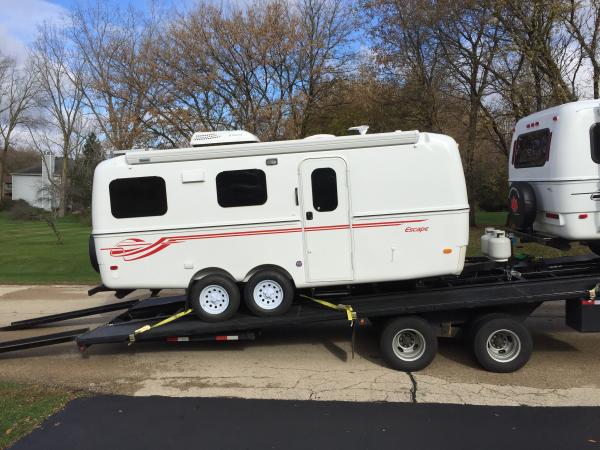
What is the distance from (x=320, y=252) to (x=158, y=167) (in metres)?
2.28

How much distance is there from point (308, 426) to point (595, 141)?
475cm

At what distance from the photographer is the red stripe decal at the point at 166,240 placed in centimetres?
620

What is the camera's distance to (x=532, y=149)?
7.27m

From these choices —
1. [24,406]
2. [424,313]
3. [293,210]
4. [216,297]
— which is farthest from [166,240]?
[424,313]

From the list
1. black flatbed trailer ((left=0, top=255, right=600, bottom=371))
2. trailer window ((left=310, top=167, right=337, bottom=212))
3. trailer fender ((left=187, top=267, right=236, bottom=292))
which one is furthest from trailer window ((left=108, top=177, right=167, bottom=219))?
trailer window ((left=310, top=167, right=337, bottom=212))

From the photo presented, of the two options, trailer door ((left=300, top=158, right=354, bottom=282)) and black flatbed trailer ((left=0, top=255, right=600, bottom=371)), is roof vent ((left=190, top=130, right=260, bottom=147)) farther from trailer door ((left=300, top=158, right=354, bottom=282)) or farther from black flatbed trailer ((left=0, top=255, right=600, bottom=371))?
black flatbed trailer ((left=0, top=255, right=600, bottom=371))

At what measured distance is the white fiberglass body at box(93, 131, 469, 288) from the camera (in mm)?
6148

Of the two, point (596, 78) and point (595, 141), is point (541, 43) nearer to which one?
point (596, 78)

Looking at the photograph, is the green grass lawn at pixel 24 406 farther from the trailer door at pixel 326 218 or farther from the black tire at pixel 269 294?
the trailer door at pixel 326 218

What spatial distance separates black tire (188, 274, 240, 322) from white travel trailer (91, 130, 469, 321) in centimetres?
1

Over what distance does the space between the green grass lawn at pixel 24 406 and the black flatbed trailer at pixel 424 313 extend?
77 centimetres

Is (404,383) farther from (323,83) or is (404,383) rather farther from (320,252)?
(323,83)

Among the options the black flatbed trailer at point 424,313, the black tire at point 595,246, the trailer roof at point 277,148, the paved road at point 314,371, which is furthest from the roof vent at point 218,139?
the black tire at point 595,246

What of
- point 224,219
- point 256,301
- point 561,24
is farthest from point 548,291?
point 561,24
